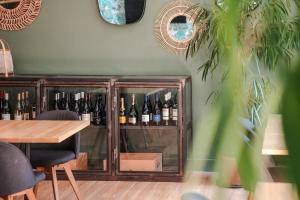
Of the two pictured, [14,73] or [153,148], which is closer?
[153,148]

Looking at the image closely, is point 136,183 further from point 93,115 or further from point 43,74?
point 43,74

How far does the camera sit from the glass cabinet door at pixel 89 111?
5564mm

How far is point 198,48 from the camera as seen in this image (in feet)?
18.3

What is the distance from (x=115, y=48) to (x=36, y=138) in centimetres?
273

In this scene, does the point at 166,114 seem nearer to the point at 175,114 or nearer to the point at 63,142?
the point at 175,114

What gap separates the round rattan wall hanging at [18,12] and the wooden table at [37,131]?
2152 millimetres

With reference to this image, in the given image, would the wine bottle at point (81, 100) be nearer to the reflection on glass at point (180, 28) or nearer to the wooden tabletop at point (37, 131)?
the reflection on glass at point (180, 28)

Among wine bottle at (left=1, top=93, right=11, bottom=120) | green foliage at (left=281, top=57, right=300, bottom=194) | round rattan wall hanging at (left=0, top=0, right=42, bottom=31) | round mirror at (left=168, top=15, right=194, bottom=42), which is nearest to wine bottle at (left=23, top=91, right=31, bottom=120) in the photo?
wine bottle at (left=1, top=93, right=11, bottom=120)

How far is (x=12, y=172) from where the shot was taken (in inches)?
127

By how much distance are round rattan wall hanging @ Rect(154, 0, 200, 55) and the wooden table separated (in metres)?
1.97

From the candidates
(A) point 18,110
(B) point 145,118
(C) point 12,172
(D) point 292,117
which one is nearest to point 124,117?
(B) point 145,118

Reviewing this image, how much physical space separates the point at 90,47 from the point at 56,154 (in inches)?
78.2

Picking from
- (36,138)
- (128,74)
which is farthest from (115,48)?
(36,138)

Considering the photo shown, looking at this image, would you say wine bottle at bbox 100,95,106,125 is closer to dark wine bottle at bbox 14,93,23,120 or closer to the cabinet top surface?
the cabinet top surface
